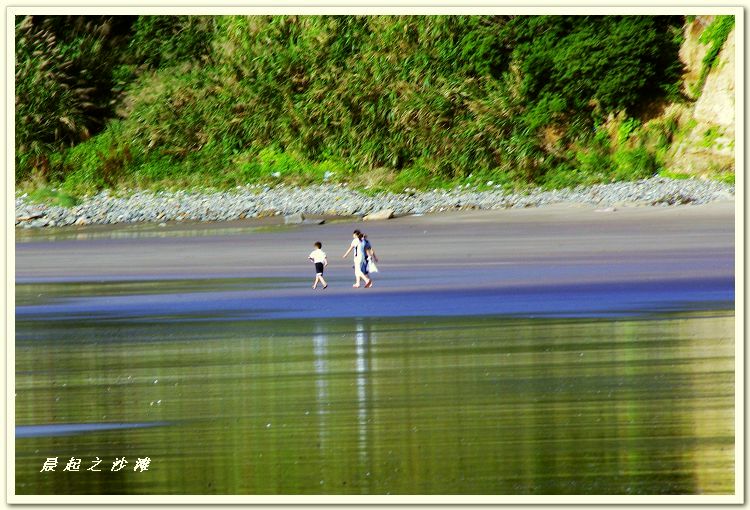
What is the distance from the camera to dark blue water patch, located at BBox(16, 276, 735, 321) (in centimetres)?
1212

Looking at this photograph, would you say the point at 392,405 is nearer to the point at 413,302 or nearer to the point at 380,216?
the point at 413,302

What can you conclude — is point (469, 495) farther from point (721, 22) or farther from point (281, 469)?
point (721, 22)

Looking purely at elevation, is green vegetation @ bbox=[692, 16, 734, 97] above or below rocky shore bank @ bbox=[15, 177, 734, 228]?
above

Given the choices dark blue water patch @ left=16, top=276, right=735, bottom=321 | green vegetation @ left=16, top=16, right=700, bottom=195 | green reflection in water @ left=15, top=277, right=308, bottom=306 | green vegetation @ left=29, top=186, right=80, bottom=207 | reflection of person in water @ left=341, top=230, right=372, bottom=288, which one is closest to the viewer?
dark blue water patch @ left=16, top=276, right=735, bottom=321

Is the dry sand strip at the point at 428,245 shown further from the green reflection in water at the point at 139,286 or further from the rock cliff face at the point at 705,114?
the rock cliff face at the point at 705,114

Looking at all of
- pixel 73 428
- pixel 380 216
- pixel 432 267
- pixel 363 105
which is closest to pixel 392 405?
pixel 73 428

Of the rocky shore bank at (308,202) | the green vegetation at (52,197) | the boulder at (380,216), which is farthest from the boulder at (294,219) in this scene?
the green vegetation at (52,197)

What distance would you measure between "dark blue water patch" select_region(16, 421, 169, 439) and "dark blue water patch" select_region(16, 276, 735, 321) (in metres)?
2.88

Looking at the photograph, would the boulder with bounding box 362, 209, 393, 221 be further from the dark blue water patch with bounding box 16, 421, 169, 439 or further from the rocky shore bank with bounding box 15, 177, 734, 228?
the dark blue water patch with bounding box 16, 421, 169, 439

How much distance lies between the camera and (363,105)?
831 inches

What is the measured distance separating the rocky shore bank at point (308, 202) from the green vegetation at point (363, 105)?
1.54ft

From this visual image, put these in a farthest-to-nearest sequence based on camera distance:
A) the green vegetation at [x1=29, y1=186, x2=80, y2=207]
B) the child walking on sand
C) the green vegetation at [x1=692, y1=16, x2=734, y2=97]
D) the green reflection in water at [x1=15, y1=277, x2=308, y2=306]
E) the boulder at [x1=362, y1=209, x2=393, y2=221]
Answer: the green vegetation at [x1=29, y1=186, x2=80, y2=207]
the boulder at [x1=362, y1=209, x2=393, y2=221]
the green vegetation at [x1=692, y1=16, x2=734, y2=97]
the child walking on sand
the green reflection in water at [x1=15, y1=277, x2=308, y2=306]

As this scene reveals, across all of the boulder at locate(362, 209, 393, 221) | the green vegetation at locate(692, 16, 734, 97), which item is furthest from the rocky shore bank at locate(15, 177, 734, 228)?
the green vegetation at locate(692, 16, 734, 97)

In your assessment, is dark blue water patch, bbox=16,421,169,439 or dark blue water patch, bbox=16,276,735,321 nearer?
dark blue water patch, bbox=16,421,169,439
